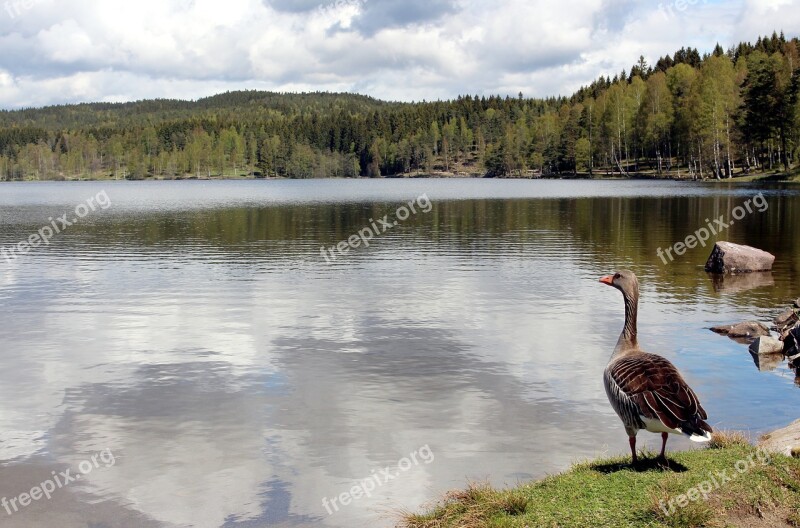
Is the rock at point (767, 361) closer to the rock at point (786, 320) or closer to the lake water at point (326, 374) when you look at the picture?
the lake water at point (326, 374)

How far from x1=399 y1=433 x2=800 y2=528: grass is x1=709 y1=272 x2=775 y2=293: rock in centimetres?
2602

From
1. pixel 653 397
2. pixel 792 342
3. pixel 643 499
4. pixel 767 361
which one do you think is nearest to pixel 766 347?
pixel 767 361

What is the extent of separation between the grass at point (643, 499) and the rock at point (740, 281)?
26.0 m

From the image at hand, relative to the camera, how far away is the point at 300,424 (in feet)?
57.8

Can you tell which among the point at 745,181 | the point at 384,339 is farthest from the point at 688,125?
the point at 384,339

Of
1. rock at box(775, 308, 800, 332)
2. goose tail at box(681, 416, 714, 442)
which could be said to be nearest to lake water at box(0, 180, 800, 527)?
rock at box(775, 308, 800, 332)

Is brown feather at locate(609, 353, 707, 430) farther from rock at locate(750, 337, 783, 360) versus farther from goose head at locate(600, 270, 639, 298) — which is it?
rock at locate(750, 337, 783, 360)

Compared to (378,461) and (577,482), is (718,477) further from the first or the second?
(378,461)

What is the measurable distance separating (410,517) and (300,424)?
21.6 feet

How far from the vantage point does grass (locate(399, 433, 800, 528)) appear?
32.2ft

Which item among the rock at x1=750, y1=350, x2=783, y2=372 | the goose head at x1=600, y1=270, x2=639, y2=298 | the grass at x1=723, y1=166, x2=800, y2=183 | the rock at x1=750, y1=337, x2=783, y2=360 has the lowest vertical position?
the rock at x1=750, y1=350, x2=783, y2=372

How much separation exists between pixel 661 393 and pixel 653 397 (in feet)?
0.44

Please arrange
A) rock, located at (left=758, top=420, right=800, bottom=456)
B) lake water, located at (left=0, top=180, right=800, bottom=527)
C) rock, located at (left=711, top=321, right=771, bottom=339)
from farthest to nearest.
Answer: rock, located at (left=711, top=321, right=771, bottom=339) → lake water, located at (left=0, top=180, right=800, bottom=527) → rock, located at (left=758, top=420, right=800, bottom=456)

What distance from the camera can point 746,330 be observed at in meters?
26.2
